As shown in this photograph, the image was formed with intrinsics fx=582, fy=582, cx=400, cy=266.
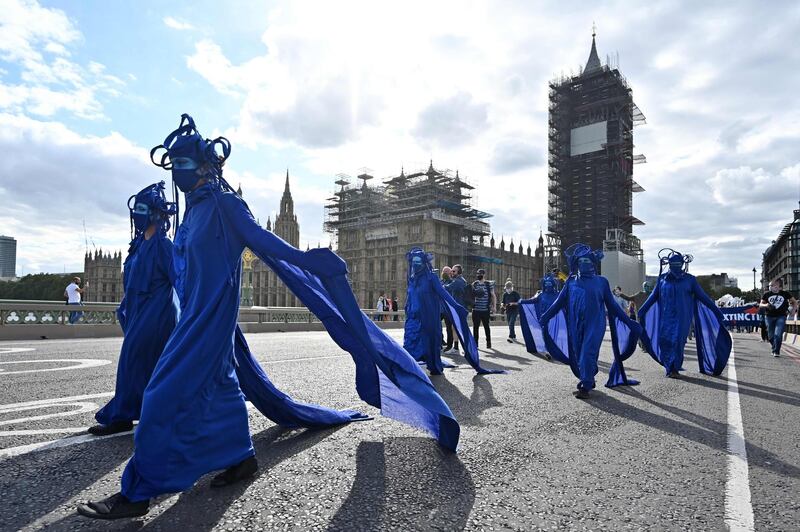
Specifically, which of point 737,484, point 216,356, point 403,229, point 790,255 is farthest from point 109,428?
point 790,255

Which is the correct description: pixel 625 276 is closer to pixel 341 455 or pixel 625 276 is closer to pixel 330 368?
pixel 330 368

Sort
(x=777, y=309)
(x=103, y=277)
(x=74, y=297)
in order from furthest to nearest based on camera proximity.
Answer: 1. (x=103, y=277)
2. (x=74, y=297)
3. (x=777, y=309)

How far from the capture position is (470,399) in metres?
5.98

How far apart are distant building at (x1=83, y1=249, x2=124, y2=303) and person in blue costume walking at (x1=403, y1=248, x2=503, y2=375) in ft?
373

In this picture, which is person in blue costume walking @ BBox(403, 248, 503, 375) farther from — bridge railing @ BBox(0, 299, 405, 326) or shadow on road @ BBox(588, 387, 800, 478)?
bridge railing @ BBox(0, 299, 405, 326)

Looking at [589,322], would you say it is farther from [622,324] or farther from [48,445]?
[48,445]

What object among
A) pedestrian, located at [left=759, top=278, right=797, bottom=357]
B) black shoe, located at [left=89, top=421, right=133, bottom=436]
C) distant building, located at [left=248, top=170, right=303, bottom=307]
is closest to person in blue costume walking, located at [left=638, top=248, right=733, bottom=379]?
pedestrian, located at [left=759, top=278, right=797, bottom=357]

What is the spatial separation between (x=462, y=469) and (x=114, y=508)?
1854mm

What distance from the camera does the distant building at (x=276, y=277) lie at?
307 feet

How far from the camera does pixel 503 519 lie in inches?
105

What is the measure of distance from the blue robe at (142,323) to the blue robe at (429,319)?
4.52 m

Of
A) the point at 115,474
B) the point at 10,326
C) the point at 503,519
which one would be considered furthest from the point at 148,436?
the point at 10,326

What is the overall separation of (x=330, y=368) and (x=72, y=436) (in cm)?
452

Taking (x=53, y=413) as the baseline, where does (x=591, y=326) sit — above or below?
above
